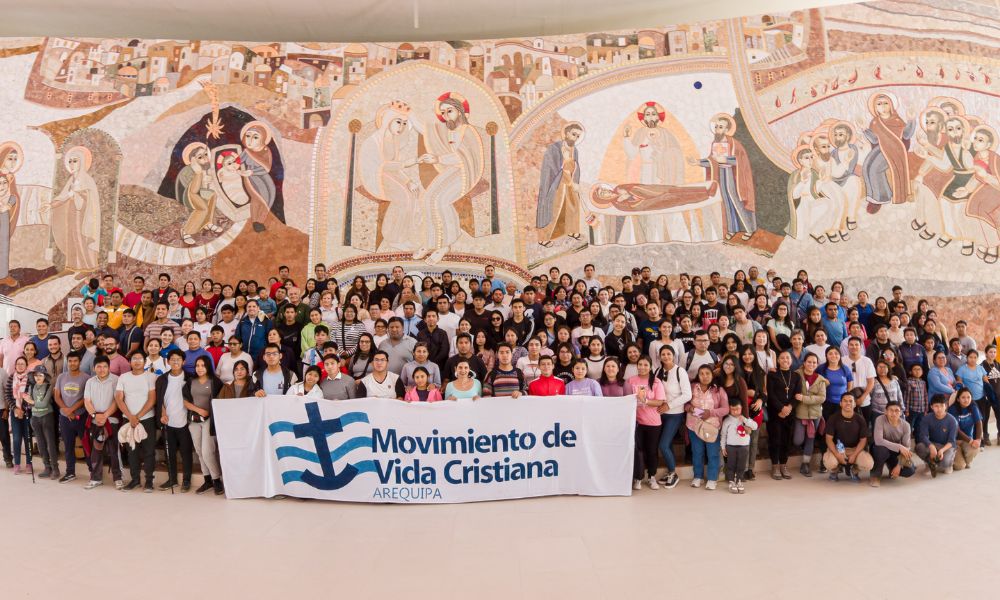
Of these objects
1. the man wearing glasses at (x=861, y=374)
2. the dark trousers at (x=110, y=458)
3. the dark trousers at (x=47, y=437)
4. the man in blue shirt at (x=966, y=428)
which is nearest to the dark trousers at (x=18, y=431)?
the dark trousers at (x=47, y=437)

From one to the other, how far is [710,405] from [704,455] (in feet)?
2.08

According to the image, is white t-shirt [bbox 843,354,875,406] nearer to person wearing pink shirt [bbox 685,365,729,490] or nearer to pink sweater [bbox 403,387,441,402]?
person wearing pink shirt [bbox 685,365,729,490]

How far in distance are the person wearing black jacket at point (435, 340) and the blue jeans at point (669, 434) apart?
259 cm

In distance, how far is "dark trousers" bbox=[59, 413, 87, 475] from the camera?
22.8 ft

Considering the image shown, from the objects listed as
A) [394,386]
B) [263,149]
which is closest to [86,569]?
[394,386]

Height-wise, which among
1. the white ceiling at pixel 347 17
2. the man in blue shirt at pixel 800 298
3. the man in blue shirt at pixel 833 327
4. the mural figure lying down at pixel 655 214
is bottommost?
the man in blue shirt at pixel 833 327

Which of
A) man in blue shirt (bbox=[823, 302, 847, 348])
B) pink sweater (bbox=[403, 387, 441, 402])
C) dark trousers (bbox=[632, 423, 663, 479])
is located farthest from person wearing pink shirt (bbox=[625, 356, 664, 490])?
man in blue shirt (bbox=[823, 302, 847, 348])

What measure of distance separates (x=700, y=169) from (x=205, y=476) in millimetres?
10710

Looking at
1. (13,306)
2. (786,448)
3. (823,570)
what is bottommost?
(823,570)

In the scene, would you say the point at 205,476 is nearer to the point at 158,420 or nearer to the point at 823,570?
the point at 158,420

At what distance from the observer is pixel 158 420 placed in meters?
6.70

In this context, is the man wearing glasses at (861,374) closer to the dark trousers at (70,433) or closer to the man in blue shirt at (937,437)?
the man in blue shirt at (937,437)

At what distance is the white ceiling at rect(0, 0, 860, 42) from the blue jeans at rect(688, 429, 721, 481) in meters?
11.1

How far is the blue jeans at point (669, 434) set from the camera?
6.72 metres
